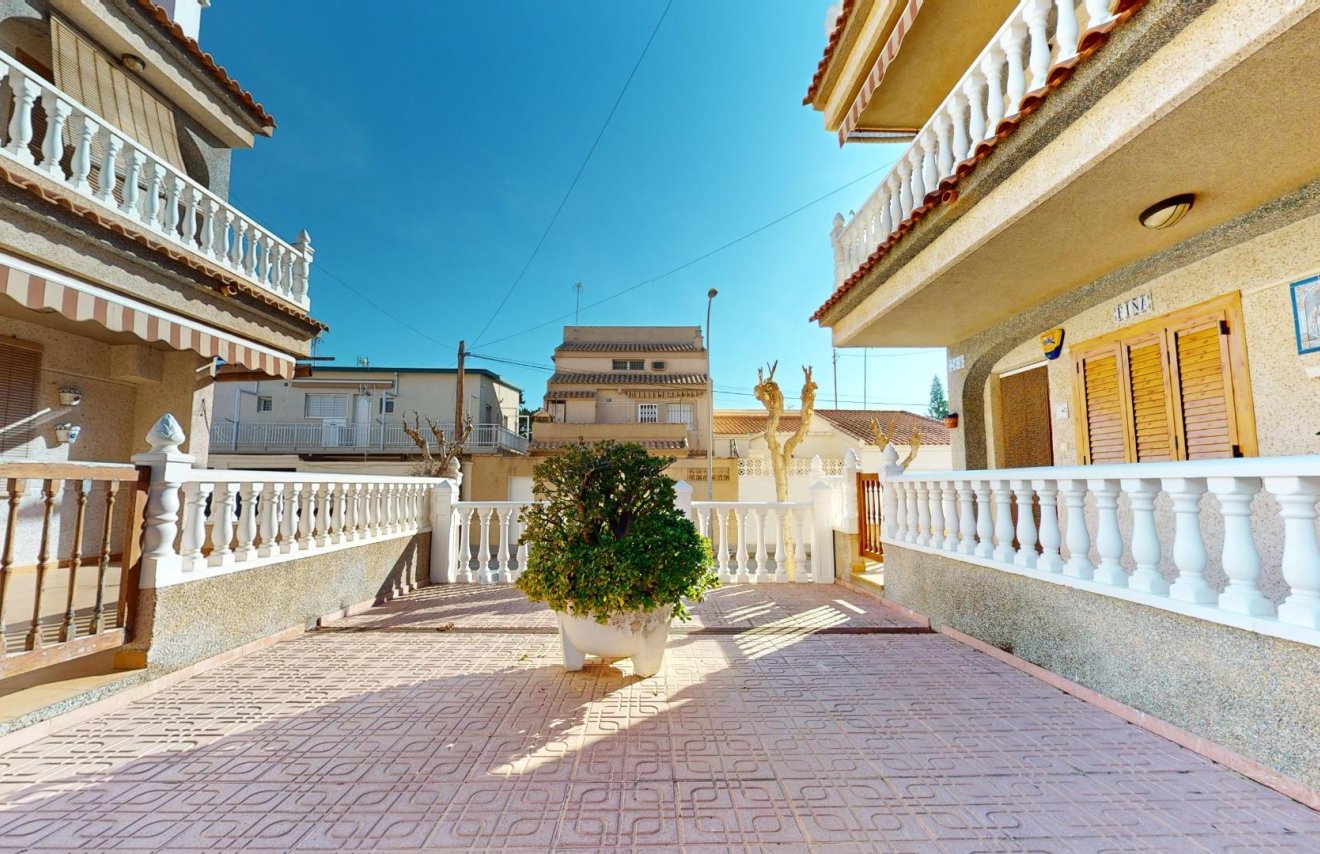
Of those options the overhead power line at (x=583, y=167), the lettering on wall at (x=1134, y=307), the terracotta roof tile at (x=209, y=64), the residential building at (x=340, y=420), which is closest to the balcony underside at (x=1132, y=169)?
the lettering on wall at (x=1134, y=307)

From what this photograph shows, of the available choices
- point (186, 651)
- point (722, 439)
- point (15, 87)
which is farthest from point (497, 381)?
point (186, 651)

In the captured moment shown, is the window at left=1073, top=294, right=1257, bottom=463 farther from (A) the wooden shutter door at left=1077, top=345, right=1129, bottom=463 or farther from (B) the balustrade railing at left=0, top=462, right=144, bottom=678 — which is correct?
(B) the balustrade railing at left=0, top=462, right=144, bottom=678

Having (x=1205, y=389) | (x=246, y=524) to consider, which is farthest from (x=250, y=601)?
(x=1205, y=389)

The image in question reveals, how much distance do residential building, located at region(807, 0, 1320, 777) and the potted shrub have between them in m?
2.53

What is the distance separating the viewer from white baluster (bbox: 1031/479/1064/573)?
3789 mm

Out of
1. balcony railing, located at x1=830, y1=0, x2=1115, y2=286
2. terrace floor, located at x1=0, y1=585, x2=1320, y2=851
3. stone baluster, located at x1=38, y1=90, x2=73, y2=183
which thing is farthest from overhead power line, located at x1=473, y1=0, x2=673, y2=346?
terrace floor, located at x1=0, y1=585, x2=1320, y2=851

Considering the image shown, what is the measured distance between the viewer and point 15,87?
16.5 feet

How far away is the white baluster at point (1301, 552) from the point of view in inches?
90.1

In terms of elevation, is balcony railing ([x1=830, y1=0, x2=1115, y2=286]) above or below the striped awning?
above

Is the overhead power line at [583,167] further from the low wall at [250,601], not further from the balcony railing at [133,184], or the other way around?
the low wall at [250,601]

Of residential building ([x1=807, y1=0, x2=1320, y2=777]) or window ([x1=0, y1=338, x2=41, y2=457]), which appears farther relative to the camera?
window ([x1=0, y1=338, x2=41, y2=457])

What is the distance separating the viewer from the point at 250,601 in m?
4.43

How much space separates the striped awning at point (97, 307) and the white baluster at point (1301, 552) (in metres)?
8.03

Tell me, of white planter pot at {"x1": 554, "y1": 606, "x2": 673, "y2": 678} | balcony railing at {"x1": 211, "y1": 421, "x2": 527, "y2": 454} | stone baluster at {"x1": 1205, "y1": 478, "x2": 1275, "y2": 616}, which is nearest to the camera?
stone baluster at {"x1": 1205, "y1": 478, "x2": 1275, "y2": 616}
